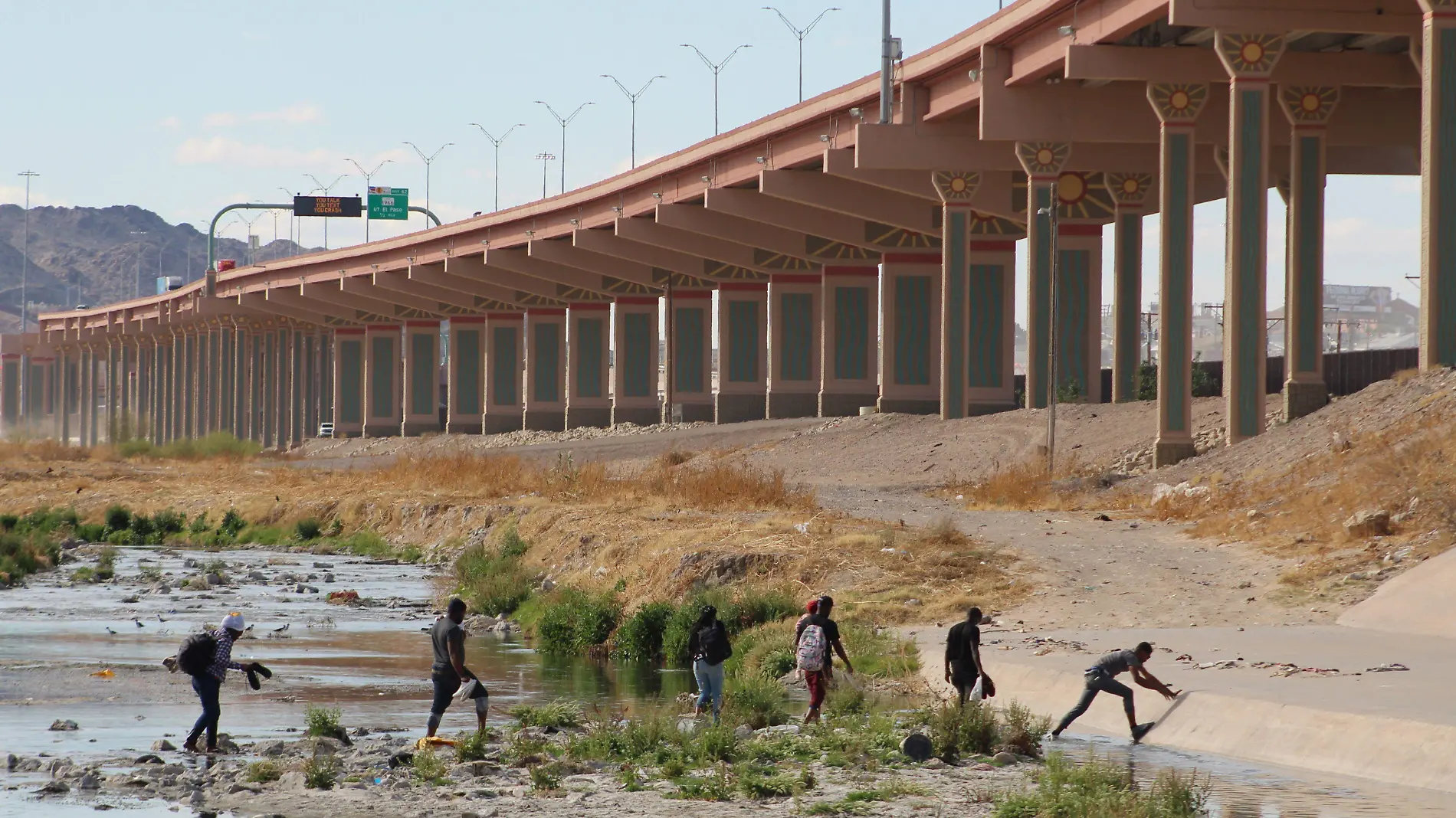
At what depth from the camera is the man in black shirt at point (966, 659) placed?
17625 millimetres

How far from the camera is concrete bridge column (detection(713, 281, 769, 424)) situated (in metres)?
81.8

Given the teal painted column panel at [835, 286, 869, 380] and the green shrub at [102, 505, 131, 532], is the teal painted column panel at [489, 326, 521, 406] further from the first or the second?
the green shrub at [102, 505, 131, 532]

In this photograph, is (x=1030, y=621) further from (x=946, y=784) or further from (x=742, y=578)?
(x=946, y=784)

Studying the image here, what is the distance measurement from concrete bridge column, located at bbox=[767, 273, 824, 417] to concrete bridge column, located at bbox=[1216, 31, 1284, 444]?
4050 cm

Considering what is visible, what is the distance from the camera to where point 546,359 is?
322ft

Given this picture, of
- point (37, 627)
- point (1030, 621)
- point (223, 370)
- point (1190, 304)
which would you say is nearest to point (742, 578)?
point (1030, 621)

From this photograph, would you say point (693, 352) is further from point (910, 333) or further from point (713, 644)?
point (713, 644)

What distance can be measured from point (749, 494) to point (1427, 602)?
16.4 metres

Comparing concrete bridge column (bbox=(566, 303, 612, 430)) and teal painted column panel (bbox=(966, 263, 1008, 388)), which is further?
concrete bridge column (bbox=(566, 303, 612, 430))

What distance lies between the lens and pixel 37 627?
1128 inches

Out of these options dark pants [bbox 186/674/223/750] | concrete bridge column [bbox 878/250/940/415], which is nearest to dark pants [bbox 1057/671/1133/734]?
dark pants [bbox 186/674/223/750]

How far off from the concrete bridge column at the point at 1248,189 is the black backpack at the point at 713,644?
71.3ft

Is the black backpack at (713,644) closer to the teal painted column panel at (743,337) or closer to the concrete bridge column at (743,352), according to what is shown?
the concrete bridge column at (743,352)

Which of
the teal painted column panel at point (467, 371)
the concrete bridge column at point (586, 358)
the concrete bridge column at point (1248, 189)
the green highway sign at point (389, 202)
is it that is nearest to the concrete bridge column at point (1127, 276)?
the concrete bridge column at point (1248, 189)
